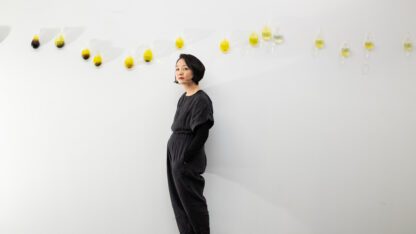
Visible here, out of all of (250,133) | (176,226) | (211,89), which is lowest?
(176,226)

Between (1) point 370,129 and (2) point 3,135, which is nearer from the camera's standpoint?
(2) point 3,135

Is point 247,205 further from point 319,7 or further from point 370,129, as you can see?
point 319,7

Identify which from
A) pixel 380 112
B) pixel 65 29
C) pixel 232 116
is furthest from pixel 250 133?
pixel 65 29

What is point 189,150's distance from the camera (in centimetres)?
154

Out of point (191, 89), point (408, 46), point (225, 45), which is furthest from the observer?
point (408, 46)

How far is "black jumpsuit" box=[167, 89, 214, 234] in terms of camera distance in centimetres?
155

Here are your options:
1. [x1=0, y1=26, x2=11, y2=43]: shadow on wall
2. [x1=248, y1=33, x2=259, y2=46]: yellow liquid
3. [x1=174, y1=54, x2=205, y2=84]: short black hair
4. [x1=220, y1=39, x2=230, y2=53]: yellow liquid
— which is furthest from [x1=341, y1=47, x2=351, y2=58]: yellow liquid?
[x1=0, y1=26, x2=11, y2=43]: shadow on wall

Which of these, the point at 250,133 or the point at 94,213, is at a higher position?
the point at 250,133

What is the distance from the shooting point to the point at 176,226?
1748mm

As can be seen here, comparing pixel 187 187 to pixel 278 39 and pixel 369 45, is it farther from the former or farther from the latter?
pixel 369 45

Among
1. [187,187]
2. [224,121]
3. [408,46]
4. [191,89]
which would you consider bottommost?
[187,187]

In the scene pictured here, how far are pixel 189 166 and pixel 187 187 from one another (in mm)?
88

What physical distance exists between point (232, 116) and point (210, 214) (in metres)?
0.48

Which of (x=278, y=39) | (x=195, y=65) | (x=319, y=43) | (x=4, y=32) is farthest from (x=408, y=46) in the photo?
(x=4, y=32)
